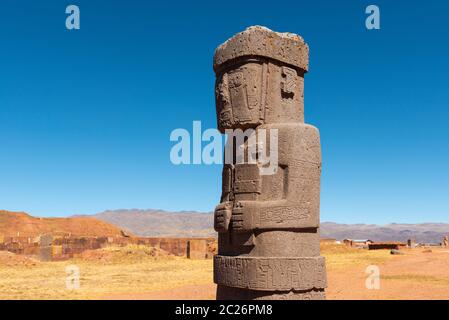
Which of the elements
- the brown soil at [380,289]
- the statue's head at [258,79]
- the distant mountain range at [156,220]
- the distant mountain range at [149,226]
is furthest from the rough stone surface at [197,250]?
the distant mountain range at [156,220]

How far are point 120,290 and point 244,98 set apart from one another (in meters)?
9.42

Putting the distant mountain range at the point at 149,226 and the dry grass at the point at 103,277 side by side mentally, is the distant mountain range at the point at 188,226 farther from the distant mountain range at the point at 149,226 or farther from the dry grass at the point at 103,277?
the dry grass at the point at 103,277

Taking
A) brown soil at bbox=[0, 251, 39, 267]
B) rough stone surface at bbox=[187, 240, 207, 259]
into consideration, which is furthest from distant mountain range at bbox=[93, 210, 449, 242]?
brown soil at bbox=[0, 251, 39, 267]

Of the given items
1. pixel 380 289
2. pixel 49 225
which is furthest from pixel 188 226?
pixel 380 289

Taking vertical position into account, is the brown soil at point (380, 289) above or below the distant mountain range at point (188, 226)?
above

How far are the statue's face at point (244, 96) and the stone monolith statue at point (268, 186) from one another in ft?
0.04

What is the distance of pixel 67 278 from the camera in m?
16.4

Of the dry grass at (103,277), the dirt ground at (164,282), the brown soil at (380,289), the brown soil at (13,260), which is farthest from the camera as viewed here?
the brown soil at (13,260)

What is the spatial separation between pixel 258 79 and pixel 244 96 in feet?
0.92

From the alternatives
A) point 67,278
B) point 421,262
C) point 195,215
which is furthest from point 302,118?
point 195,215

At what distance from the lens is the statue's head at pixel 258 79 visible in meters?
5.77

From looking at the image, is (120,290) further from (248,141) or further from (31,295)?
(248,141)

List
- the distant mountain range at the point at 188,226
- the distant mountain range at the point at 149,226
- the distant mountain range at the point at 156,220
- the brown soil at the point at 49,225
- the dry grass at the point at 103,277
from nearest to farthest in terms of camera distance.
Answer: the dry grass at the point at 103,277, the brown soil at the point at 49,225, the distant mountain range at the point at 149,226, the distant mountain range at the point at 188,226, the distant mountain range at the point at 156,220

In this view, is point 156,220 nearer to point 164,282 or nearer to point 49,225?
point 49,225
